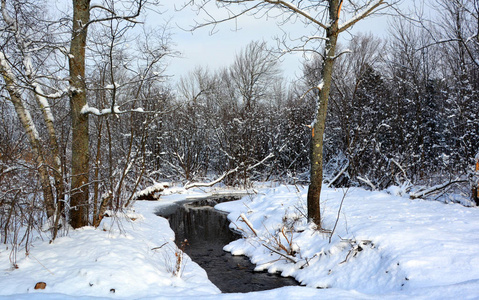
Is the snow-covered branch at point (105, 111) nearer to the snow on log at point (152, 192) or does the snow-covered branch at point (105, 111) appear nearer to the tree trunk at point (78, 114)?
the tree trunk at point (78, 114)

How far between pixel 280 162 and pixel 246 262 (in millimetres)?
18089

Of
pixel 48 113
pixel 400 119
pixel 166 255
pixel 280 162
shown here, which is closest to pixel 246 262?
pixel 166 255

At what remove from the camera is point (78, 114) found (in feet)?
22.6

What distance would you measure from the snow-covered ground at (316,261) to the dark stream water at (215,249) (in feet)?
1.19

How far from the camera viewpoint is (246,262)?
7.64 meters

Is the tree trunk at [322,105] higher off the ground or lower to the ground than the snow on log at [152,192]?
higher

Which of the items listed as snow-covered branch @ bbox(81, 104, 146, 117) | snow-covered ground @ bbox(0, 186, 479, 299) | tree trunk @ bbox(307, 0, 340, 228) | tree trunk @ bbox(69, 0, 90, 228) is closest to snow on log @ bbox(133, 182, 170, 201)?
snow-covered ground @ bbox(0, 186, 479, 299)

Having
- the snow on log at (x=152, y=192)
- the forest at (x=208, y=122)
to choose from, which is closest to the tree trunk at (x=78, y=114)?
the forest at (x=208, y=122)

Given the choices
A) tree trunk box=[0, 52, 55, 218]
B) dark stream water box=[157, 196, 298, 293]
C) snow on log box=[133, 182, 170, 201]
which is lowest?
dark stream water box=[157, 196, 298, 293]

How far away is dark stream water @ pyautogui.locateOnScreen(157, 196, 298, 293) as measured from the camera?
6.32 meters

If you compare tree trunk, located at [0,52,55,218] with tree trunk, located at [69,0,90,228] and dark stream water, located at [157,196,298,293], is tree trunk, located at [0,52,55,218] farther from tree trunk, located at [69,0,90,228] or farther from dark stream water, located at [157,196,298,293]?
dark stream water, located at [157,196,298,293]

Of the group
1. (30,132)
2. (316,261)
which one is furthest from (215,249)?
(30,132)

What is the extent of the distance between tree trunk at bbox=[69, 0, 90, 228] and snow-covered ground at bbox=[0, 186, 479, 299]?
0.67 metres

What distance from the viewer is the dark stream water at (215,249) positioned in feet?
20.7
